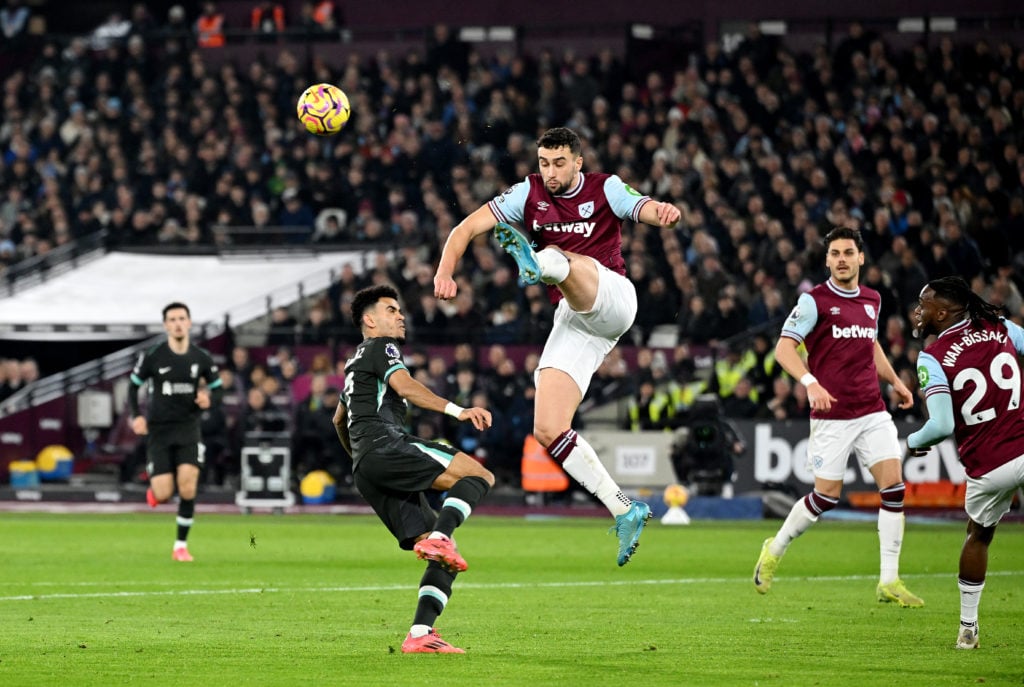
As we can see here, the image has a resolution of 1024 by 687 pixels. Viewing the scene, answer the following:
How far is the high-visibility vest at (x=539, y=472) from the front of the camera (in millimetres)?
23281

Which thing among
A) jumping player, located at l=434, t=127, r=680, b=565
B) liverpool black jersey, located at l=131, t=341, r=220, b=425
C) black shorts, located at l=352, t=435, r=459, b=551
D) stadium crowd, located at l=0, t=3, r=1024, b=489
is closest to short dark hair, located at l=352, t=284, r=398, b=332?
jumping player, located at l=434, t=127, r=680, b=565

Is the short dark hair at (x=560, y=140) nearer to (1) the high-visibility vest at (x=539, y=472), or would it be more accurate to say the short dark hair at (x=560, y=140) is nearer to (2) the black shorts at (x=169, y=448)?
(2) the black shorts at (x=169, y=448)

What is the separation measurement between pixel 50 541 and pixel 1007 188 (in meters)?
15.1

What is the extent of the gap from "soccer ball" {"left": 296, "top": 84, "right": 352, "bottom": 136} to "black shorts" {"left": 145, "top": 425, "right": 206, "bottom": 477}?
180 inches

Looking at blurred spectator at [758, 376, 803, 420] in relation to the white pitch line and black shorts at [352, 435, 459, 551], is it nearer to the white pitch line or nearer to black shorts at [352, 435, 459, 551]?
the white pitch line

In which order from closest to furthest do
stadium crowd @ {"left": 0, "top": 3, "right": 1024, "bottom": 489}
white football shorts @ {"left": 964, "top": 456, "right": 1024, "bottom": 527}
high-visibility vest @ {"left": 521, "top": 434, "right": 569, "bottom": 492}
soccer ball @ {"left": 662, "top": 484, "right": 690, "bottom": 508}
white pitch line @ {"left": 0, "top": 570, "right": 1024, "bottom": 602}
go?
white football shorts @ {"left": 964, "top": 456, "right": 1024, "bottom": 527} → white pitch line @ {"left": 0, "top": 570, "right": 1024, "bottom": 602} → soccer ball @ {"left": 662, "top": 484, "right": 690, "bottom": 508} → high-visibility vest @ {"left": 521, "top": 434, "right": 569, "bottom": 492} → stadium crowd @ {"left": 0, "top": 3, "right": 1024, "bottom": 489}

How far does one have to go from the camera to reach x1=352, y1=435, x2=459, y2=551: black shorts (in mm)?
9742

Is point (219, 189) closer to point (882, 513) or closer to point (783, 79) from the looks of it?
point (783, 79)

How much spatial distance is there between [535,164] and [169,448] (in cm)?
1304

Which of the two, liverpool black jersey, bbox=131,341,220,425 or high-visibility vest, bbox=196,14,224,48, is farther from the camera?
high-visibility vest, bbox=196,14,224,48

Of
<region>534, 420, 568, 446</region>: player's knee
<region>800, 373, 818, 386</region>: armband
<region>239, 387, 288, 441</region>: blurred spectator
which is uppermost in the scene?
<region>800, 373, 818, 386</region>: armband

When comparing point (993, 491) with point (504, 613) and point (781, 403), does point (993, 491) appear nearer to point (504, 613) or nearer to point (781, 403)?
point (504, 613)

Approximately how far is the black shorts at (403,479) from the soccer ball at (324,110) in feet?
13.4

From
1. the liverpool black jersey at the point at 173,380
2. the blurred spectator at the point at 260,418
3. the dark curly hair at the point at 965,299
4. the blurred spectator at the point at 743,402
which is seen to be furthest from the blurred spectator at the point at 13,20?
the dark curly hair at the point at 965,299
